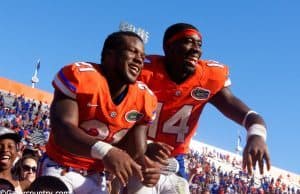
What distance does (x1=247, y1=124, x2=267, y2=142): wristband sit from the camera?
12.7 feet

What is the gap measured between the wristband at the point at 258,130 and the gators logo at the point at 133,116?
0.92m

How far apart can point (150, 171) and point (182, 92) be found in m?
1.00

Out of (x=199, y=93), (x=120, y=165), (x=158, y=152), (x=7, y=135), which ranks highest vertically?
(x=199, y=93)

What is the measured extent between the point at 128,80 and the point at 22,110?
26399 mm

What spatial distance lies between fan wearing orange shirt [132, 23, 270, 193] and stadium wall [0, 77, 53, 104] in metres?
31.9

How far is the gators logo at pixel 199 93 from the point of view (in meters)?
4.41

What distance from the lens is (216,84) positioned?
14.8 ft

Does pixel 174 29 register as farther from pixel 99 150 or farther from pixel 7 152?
pixel 7 152

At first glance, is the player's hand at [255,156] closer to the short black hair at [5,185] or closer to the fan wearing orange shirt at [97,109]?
the fan wearing orange shirt at [97,109]

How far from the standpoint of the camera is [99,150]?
2994 millimetres

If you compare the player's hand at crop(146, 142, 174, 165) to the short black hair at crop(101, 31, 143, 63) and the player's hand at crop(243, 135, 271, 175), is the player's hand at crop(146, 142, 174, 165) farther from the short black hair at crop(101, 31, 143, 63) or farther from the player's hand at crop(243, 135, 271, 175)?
the short black hair at crop(101, 31, 143, 63)

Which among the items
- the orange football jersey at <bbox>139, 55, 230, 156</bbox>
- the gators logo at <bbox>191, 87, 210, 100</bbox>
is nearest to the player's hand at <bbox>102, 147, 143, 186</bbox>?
the orange football jersey at <bbox>139, 55, 230, 156</bbox>

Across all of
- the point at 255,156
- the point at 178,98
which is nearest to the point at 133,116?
the point at 178,98

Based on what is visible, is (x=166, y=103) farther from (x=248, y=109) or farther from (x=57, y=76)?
(x=57, y=76)
